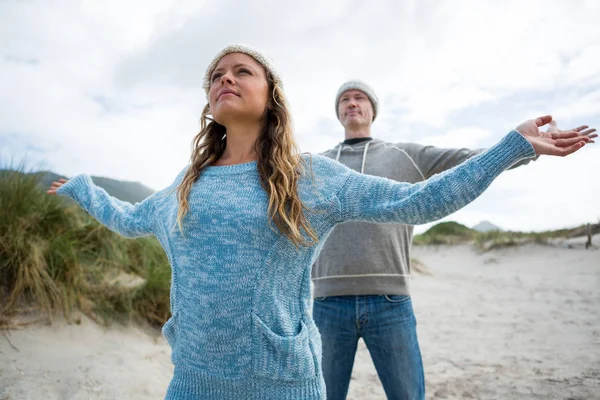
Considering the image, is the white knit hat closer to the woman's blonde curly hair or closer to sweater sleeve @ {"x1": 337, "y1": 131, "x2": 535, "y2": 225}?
the woman's blonde curly hair

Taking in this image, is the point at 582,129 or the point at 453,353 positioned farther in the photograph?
the point at 453,353

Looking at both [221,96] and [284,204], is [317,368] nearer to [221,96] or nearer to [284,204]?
[284,204]

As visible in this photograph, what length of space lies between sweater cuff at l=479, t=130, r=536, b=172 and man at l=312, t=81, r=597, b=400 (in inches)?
35.3

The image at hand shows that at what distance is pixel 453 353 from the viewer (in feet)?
15.5

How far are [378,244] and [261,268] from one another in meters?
1.02

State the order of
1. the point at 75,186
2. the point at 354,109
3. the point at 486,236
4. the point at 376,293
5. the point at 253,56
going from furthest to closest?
the point at 486,236
the point at 354,109
the point at 376,293
the point at 75,186
the point at 253,56

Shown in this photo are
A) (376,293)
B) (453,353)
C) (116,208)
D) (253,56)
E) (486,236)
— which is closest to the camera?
(253,56)

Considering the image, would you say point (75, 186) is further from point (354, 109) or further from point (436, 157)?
point (436, 157)

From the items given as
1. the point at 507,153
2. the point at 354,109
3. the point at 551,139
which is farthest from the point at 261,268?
the point at 354,109

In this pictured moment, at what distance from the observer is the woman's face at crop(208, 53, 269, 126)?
140 centimetres

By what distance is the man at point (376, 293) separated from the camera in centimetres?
196

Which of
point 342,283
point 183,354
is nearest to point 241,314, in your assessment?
point 183,354

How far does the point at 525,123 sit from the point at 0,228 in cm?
377

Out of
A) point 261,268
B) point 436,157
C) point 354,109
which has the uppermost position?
point 354,109
